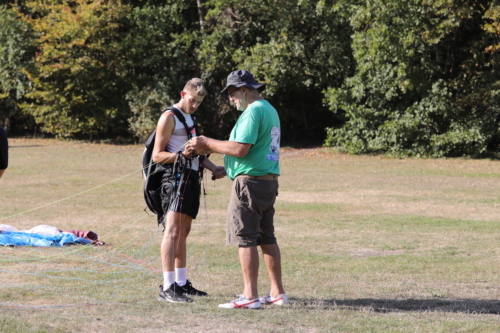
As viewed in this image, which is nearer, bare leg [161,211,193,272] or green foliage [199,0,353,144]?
bare leg [161,211,193,272]

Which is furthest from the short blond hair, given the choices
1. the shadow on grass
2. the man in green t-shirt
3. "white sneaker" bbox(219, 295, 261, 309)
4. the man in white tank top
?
the shadow on grass

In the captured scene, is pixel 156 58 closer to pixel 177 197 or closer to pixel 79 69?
pixel 79 69

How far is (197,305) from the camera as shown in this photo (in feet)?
18.8

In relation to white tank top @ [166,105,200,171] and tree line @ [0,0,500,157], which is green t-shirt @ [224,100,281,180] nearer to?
white tank top @ [166,105,200,171]

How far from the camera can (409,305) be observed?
19.6 ft

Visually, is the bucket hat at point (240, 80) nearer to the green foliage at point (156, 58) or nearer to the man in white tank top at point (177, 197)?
the man in white tank top at point (177, 197)

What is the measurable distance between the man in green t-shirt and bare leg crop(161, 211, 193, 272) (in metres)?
0.56

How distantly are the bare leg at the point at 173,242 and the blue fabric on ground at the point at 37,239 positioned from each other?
2968 mm

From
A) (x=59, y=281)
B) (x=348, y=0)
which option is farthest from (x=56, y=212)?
(x=348, y=0)

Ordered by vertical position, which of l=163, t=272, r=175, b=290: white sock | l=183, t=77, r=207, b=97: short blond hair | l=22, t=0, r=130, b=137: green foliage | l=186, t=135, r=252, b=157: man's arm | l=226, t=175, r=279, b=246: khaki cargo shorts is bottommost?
l=163, t=272, r=175, b=290: white sock

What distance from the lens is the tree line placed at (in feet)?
78.1

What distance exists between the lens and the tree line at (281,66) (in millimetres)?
23812

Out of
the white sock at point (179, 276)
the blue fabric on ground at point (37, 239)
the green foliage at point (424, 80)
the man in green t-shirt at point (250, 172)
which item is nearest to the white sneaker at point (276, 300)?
the man in green t-shirt at point (250, 172)

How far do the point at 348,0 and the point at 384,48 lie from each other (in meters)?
3.03
